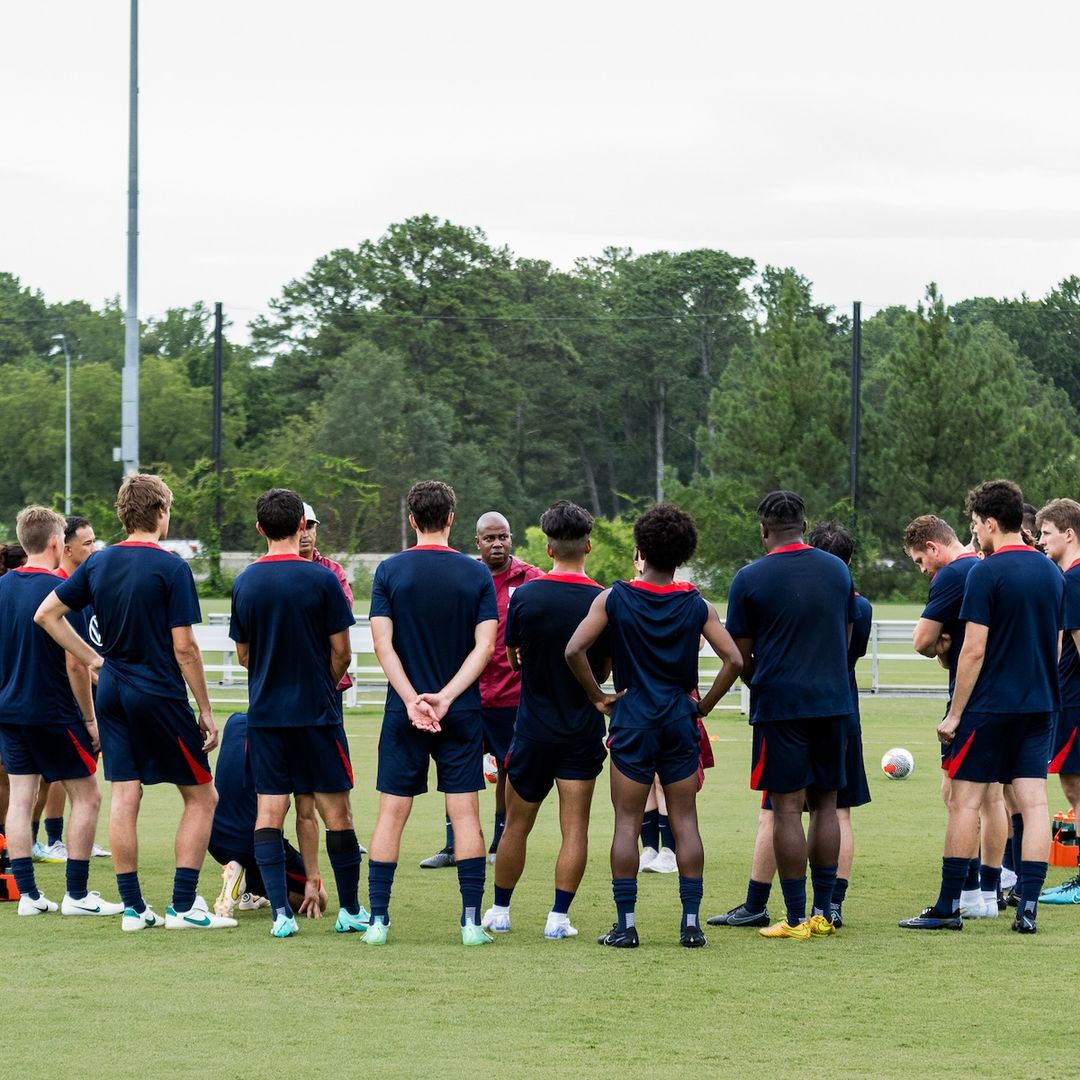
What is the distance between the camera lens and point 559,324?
269 feet

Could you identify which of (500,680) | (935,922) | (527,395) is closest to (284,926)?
(500,680)

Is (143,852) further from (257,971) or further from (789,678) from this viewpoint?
(789,678)

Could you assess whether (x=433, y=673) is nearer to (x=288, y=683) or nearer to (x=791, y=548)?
(x=288, y=683)

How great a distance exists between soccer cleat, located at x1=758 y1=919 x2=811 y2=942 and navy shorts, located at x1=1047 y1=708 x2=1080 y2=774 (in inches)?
68.4

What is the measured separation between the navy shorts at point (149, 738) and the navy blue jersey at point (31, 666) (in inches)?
29.4

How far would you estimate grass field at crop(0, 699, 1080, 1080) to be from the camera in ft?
17.7

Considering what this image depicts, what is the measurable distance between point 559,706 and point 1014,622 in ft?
6.93

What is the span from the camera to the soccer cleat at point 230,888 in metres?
7.96

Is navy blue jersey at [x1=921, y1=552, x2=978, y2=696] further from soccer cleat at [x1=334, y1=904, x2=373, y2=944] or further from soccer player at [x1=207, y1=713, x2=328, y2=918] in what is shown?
soccer player at [x1=207, y1=713, x2=328, y2=918]

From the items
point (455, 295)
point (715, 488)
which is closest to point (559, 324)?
point (455, 295)

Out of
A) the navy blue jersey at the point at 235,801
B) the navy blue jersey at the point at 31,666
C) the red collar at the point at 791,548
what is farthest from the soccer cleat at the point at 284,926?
the red collar at the point at 791,548

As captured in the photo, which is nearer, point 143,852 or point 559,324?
point 143,852

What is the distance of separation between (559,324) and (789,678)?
75.5m

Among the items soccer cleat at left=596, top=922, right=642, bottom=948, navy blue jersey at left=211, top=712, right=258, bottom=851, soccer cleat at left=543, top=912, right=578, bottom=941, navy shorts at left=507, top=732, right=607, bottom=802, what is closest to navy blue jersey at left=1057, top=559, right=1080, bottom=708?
navy shorts at left=507, top=732, right=607, bottom=802
